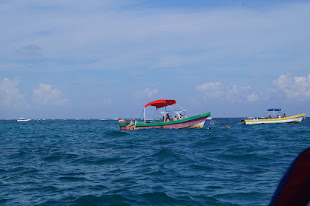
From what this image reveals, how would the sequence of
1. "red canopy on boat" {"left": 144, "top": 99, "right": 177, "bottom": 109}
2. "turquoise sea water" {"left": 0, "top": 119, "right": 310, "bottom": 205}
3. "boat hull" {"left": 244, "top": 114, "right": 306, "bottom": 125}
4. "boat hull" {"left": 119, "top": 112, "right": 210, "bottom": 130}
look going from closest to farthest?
"turquoise sea water" {"left": 0, "top": 119, "right": 310, "bottom": 205}
"boat hull" {"left": 119, "top": 112, "right": 210, "bottom": 130}
"red canopy on boat" {"left": 144, "top": 99, "right": 177, "bottom": 109}
"boat hull" {"left": 244, "top": 114, "right": 306, "bottom": 125}

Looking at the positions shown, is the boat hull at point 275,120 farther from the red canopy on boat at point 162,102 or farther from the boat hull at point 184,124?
the red canopy on boat at point 162,102

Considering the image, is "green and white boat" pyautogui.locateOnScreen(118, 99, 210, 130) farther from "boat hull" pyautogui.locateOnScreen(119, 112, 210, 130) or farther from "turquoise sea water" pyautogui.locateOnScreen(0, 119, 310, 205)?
"turquoise sea water" pyautogui.locateOnScreen(0, 119, 310, 205)

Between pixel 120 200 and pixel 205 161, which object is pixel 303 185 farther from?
pixel 205 161

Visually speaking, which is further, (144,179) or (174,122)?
(174,122)

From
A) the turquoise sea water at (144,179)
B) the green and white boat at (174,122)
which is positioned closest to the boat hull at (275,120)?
the green and white boat at (174,122)

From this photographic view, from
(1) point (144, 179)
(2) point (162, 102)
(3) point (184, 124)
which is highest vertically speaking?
(2) point (162, 102)

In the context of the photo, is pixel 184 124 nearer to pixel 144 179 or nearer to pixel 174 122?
pixel 174 122

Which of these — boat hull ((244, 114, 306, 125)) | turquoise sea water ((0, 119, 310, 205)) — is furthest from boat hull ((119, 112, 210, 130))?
boat hull ((244, 114, 306, 125))

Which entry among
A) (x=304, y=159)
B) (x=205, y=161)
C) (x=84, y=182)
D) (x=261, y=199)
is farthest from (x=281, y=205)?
(x=205, y=161)

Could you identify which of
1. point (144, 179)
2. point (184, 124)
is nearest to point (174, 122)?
point (184, 124)

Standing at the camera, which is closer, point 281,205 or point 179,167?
point 281,205

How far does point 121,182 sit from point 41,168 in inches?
164

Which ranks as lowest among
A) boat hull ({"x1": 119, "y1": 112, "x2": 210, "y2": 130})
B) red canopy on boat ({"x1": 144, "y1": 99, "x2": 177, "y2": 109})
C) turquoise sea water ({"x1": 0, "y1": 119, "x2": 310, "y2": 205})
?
turquoise sea water ({"x1": 0, "y1": 119, "x2": 310, "y2": 205})

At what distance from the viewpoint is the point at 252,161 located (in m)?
11.7
